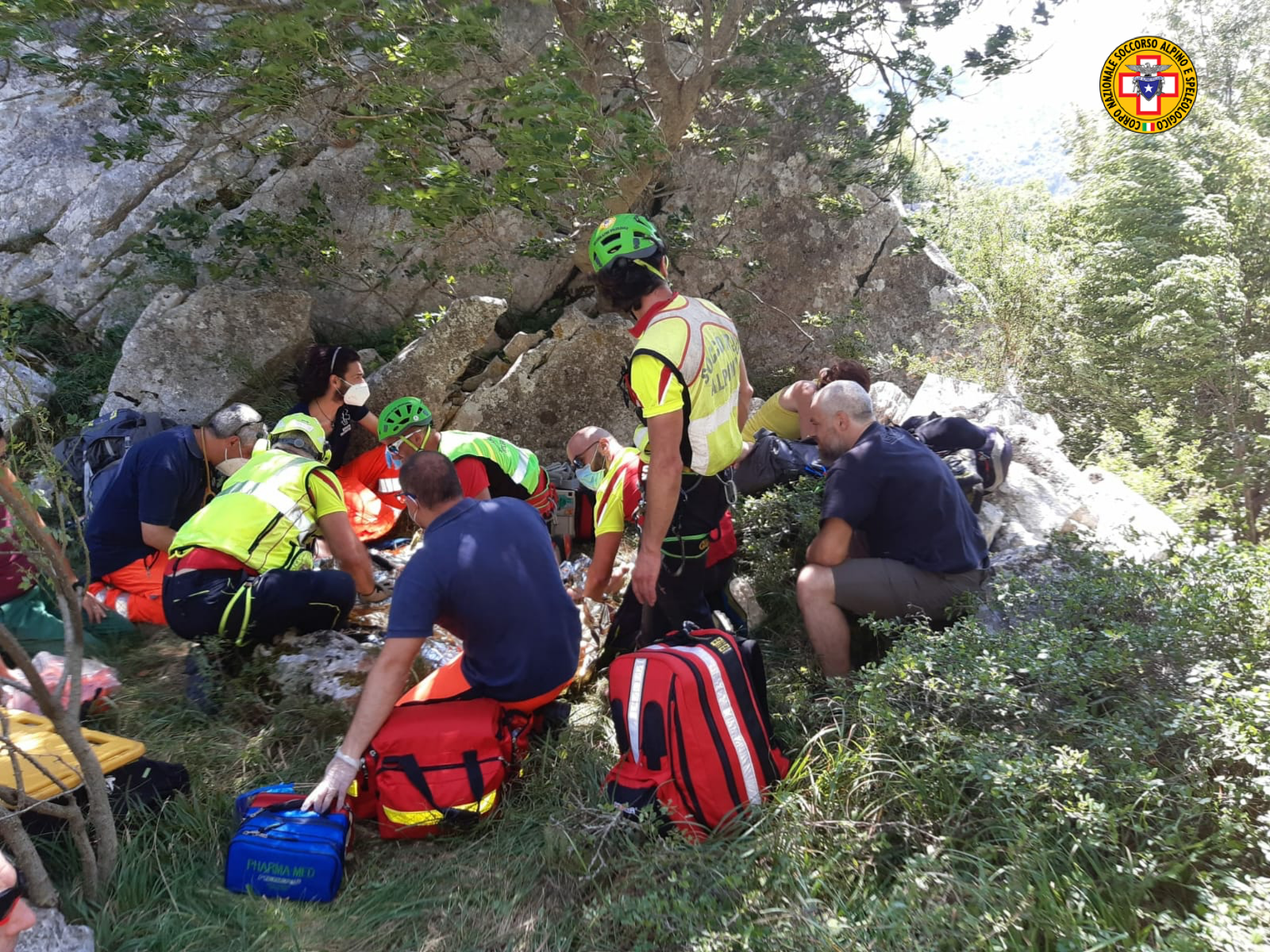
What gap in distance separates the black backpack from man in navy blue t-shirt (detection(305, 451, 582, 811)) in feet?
9.34

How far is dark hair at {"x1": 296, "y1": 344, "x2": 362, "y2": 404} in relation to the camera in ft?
16.8

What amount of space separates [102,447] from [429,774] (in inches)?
143

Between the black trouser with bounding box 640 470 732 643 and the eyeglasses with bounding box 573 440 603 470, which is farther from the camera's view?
the eyeglasses with bounding box 573 440 603 470

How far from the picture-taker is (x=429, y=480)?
2922 millimetres

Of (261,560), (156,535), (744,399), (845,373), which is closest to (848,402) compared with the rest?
(744,399)

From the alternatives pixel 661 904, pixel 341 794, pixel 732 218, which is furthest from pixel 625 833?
pixel 732 218

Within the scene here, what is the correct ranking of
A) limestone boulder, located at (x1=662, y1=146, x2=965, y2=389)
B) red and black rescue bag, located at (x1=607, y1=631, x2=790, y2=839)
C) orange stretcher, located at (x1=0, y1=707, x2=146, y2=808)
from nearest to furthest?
1. orange stretcher, located at (x1=0, y1=707, x2=146, y2=808)
2. red and black rescue bag, located at (x1=607, y1=631, x2=790, y2=839)
3. limestone boulder, located at (x1=662, y1=146, x2=965, y2=389)

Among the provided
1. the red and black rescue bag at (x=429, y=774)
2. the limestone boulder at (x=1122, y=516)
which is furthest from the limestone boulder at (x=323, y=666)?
the limestone boulder at (x=1122, y=516)

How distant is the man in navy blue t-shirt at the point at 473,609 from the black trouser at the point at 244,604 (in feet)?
2.88

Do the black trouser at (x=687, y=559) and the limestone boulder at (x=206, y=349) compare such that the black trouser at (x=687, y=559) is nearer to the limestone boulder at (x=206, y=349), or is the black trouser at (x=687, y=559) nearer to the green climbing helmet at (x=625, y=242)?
the green climbing helmet at (x=625, y=242)

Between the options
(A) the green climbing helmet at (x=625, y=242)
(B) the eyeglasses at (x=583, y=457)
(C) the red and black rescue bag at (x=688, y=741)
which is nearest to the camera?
(C) the red and black rescue bag at (x=688, y=741)

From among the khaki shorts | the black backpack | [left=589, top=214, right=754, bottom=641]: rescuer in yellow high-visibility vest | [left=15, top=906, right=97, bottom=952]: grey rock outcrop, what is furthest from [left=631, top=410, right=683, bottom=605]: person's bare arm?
the black backpack

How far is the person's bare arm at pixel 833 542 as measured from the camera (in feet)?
11.0

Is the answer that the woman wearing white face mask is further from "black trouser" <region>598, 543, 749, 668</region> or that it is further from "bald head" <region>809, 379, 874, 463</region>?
"bald head" <region>809, 379, 874, 463</region>
